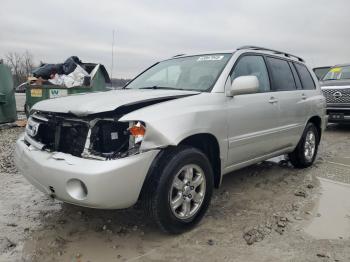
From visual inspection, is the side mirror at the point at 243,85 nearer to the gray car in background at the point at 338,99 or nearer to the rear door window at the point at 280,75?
the rear door window at the point at 280,75

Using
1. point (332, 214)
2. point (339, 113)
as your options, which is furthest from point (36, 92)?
point (339, 113)

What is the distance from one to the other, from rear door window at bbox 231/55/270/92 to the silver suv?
0.01 metres

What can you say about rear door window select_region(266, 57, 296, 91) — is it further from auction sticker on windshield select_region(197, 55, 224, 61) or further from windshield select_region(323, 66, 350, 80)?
windshield select_region(323, 66, 350, 80)

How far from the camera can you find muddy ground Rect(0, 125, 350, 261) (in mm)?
2969

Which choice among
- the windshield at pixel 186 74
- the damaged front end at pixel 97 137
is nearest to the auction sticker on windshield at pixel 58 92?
the windshield at pixel 186 74

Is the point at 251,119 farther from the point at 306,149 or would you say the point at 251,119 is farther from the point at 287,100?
the point at 306,149

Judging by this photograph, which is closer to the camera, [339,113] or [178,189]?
[178,189]

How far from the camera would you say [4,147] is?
21.9ft

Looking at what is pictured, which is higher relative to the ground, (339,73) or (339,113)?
(339,73)

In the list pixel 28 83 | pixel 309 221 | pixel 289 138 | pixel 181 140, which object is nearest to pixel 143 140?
pixel 181 140

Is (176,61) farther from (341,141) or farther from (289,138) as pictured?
(341,141)

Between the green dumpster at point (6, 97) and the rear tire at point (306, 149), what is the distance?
23.1 ft

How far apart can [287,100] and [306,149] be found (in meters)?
1.24

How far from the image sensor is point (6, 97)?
926cm
